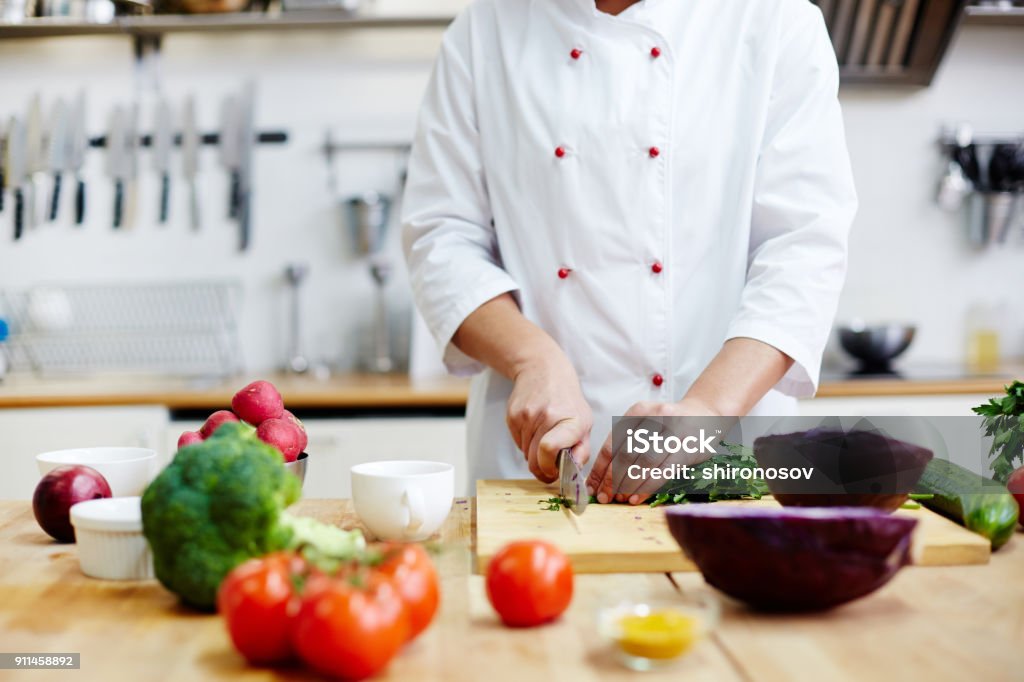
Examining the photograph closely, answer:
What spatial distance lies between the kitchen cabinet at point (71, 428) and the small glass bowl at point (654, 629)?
186 cm

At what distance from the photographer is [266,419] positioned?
106 centimetres

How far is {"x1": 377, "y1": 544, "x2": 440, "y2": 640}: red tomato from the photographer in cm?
70

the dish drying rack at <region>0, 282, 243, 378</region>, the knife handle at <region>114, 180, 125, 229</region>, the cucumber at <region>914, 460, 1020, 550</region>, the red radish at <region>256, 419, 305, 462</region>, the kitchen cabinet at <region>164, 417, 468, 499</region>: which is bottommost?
the kitchen cabinet at <region>164, 417, 468, 499</region>

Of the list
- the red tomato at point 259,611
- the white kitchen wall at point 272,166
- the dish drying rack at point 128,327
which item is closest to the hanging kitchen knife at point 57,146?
the white kitchen wall at point 272,166

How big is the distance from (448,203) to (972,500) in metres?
0.81

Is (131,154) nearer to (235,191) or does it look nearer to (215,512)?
(235,191)

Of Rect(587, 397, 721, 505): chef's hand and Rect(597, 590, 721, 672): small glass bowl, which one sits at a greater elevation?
Rect(597, 590, 721, 672): small glass bowl

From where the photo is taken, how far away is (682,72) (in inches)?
56.6

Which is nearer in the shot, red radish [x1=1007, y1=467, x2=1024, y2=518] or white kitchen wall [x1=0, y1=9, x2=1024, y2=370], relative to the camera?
red radish [x1=1007, y1=467, x2=1024, y2=518]

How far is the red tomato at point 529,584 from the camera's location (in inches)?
29.3

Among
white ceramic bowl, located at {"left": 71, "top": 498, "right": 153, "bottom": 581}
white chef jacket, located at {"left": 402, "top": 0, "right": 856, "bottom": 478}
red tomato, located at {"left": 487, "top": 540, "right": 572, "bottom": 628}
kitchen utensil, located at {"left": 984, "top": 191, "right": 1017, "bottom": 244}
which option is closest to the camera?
red tomato, located at {"left": 487, "top": 540, "right": 572, "bottom": 628}

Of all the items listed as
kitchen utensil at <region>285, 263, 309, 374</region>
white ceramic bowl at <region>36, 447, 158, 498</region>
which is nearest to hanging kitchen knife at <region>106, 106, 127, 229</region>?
kitchen utensil at <region>285, 263, 309, 374</region>

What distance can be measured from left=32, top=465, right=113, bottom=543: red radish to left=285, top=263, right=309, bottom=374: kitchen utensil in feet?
6.06

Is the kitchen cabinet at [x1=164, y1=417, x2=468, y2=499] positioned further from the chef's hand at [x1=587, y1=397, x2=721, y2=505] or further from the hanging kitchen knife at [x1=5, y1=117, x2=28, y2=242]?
the chef's hand at [x1=587, y1=397, x2=721, y2=505]
